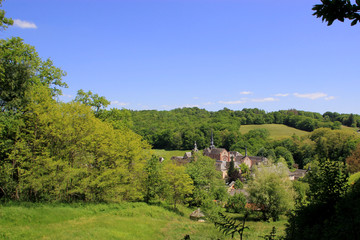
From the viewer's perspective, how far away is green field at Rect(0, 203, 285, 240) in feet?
42.1

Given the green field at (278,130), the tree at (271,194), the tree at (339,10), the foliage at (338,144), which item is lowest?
the tree at (271,194)

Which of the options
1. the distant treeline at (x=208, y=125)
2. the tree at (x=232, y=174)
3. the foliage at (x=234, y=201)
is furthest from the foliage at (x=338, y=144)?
the distant treeline at (x=208, y=125)

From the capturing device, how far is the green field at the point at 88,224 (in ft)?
42.1

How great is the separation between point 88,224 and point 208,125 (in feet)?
330

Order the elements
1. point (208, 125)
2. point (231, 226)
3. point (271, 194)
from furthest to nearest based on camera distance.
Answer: point (208, 125), point (271, 194), point (231, 226)

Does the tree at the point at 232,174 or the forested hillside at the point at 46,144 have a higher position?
the forested hillside at the point at 46,144

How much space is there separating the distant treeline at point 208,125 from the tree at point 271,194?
187 feet

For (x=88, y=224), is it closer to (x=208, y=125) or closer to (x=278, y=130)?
(x=208, y=125)

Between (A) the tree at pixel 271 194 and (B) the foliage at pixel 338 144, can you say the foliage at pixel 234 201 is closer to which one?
(A) the tree at pixel 271 194

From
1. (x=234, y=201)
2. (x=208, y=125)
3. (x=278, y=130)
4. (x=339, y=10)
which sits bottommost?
(x=234, y=201)

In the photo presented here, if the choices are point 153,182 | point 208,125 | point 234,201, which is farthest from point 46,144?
point 208,125

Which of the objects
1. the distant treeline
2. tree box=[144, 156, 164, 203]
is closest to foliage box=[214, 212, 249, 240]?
tree box=[144, 156, 164, 203]

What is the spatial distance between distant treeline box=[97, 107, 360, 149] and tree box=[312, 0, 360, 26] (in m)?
76.8

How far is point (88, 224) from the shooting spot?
14.8m
